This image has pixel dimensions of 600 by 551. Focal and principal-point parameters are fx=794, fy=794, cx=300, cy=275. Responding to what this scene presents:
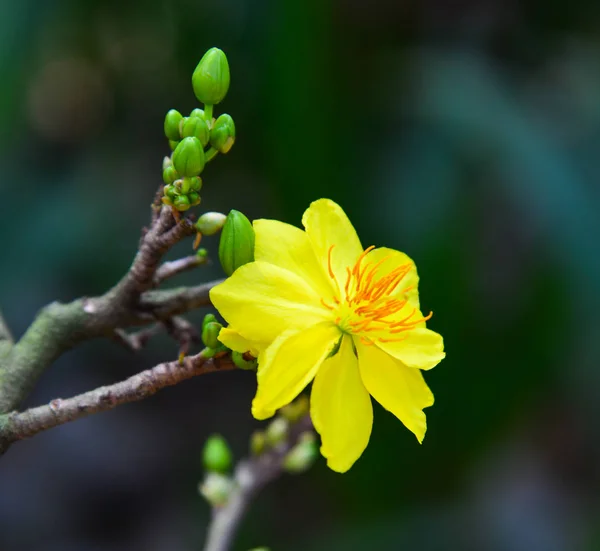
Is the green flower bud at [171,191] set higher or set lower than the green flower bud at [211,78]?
lower

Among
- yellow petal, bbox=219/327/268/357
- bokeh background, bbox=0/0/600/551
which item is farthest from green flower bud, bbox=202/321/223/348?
bokeh background, bbox=0/0/600/551

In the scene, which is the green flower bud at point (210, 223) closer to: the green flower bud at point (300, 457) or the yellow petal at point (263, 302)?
the yellow petal at point (263, 302)

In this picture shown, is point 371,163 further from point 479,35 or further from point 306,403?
point 306,403

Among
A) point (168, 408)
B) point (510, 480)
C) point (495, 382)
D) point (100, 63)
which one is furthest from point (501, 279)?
point (100, 63)

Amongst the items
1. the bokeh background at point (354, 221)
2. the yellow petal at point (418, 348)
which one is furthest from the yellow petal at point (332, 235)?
the bokeh background at point (354, 221)

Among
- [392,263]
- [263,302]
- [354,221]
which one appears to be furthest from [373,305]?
[354,221]

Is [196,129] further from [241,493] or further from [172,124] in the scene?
[241,493]
